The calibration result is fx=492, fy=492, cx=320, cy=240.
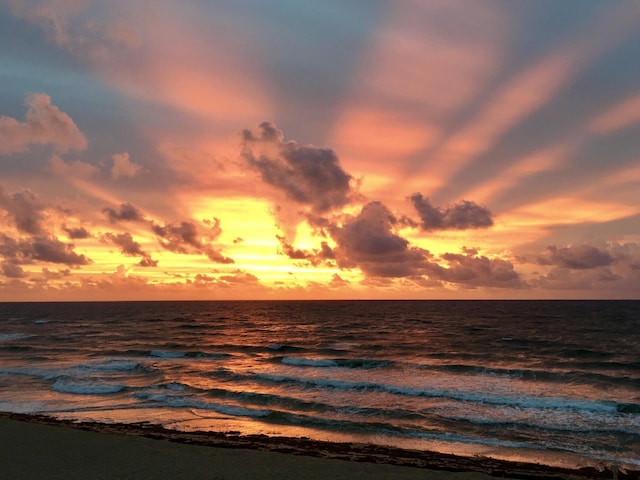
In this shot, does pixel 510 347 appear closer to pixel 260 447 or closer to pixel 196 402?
pixel 196 402

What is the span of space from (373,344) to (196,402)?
33052 millimetres

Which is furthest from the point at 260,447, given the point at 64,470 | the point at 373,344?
the point at 373,344

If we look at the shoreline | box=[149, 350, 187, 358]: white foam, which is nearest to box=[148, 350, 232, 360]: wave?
box=[149, 350, 187, 358]: white foam

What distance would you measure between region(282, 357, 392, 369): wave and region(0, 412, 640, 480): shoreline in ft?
73.2

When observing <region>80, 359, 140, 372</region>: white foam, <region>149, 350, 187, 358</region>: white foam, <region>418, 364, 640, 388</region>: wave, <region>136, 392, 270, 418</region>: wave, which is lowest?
<region>136, 392, 270, 418</region>: wave

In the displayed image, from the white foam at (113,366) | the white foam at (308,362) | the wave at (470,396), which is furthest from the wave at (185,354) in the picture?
the wave at (470,396)

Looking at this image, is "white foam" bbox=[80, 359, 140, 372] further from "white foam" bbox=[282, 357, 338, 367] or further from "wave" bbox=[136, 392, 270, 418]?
"white foam" bbox=[282, 357, 338, 367]

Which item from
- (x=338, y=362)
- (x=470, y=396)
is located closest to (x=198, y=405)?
(x=470, y=396)

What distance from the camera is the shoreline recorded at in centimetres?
1468

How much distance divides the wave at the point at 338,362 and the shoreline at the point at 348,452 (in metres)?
22.3

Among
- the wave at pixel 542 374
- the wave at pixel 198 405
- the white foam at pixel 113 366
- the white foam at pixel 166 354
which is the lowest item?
the wave at pixel 198 405

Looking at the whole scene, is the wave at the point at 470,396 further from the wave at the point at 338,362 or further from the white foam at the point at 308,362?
the white foam at the point at 308,362

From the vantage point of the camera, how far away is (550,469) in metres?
A: 15.3

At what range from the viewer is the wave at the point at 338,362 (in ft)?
133
